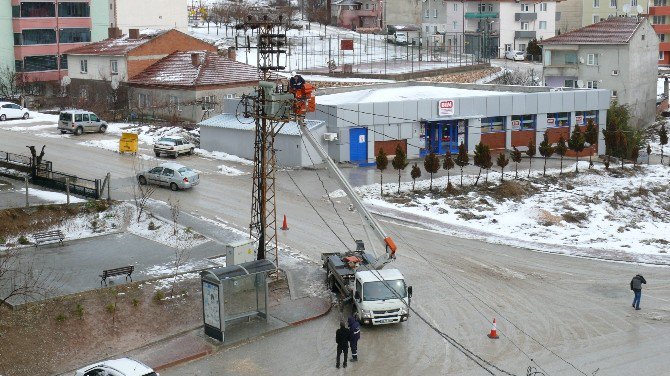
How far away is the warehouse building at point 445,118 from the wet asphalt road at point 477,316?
811cm

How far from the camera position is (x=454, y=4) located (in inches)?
3851

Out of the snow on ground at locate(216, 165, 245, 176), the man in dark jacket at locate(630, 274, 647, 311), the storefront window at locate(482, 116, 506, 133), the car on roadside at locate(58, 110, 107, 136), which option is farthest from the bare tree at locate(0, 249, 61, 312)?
the storefront window at locate(482, 116, 506, 133)

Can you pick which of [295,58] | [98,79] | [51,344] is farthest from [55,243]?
[295,58]

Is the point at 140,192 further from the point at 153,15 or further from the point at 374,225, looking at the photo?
the point at 153,15

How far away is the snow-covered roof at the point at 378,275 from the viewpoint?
24.5m

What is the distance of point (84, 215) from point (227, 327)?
11622mm

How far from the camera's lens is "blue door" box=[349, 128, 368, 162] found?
44.5 metres

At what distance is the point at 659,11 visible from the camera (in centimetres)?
9606

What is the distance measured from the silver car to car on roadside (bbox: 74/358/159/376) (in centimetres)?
1969

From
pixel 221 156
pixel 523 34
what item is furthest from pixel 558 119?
pixel 523 34

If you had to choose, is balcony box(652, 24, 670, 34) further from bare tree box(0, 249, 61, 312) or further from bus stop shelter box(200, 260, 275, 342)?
bus stop shelter box(200, 260, 275, 342)

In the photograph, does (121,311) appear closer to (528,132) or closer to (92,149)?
(92,149)

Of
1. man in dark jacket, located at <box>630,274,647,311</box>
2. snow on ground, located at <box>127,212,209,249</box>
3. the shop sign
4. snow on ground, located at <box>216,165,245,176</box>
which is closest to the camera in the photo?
man in dark jacket, located at <box>630,274,647,311</box>

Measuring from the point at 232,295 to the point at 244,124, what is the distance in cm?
2242
